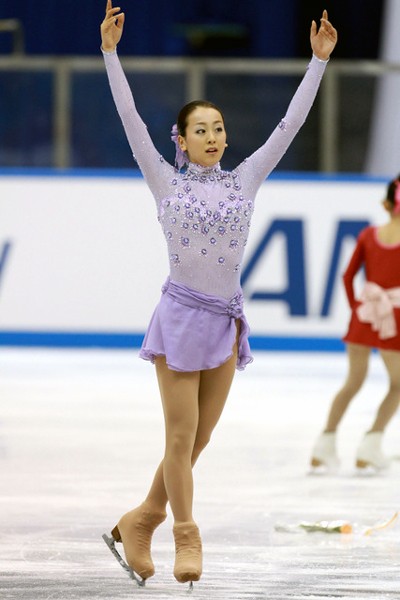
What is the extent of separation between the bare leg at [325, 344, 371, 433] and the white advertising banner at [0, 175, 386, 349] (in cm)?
408

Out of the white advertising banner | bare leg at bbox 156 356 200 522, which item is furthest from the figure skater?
the white advertising banner

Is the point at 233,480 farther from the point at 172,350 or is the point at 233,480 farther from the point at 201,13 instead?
the point at 201,13

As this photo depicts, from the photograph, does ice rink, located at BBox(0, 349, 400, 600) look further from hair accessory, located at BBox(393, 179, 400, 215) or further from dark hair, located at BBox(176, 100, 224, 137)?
dark hair, located at BBox(176, 100, 224, 137)

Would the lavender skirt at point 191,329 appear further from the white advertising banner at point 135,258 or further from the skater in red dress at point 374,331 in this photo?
the white advertising banner at point 135,258

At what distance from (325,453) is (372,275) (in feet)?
2.88

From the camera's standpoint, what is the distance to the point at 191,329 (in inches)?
151

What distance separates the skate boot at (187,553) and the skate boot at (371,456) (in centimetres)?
239

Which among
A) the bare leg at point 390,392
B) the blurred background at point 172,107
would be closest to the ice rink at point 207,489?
the bare leg at point 390,392

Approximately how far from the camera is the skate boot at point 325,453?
6.03 m

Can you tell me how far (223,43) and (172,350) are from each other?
424 inches

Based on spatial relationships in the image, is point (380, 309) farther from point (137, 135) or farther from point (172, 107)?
point (172, 107)

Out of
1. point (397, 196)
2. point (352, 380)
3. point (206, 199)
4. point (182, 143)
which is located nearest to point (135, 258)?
point (397, 196)

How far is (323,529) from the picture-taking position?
471cm

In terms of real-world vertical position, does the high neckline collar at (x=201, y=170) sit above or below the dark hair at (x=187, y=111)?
below
